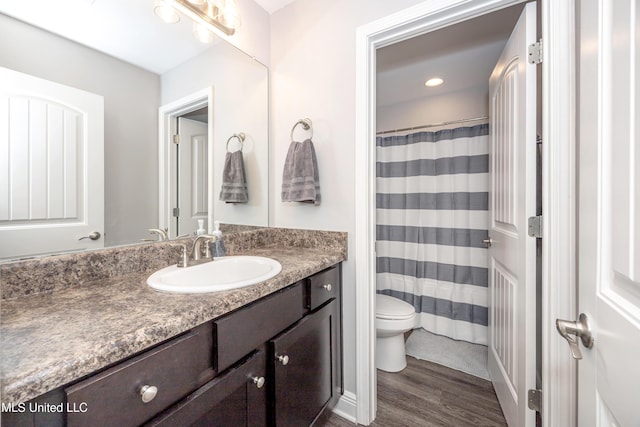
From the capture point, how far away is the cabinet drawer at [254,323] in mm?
738

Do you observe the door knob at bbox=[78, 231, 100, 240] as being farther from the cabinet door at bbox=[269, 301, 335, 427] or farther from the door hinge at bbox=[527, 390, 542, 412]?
the door hinge at bbox=[527, 390, 542, 412]

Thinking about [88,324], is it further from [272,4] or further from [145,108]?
[272,4]

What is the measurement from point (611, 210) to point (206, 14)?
5.40 feet

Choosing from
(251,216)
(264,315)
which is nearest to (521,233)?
(264,315)

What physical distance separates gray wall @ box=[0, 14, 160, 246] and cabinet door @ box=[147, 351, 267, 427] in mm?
678

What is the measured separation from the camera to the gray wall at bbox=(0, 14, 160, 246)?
810 mm

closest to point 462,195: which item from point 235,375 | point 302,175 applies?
point 302,175

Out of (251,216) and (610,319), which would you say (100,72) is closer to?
(251,216)

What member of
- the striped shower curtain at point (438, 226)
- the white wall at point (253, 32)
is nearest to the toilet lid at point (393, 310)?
the striped shower curtain at point (438, 226)

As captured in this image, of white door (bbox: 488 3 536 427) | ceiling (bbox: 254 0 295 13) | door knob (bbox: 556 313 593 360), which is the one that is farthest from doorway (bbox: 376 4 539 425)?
ceiling (bbox: 254 0 295 13)

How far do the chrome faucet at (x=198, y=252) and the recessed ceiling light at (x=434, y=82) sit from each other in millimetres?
2226

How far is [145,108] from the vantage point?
109cm

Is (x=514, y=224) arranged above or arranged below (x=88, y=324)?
above

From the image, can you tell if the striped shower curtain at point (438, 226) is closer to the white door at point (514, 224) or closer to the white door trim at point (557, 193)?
the white door at point (514, 224)
